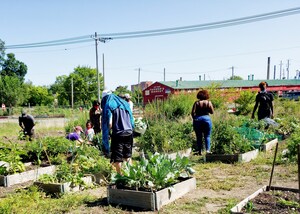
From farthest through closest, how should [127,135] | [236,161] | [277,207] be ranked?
[236,161] → [127,135] → [277,207]

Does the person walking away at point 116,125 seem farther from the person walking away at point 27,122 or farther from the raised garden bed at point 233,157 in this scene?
the person walking away at point 27,122

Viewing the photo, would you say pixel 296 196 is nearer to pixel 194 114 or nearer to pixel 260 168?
pixel 260 168

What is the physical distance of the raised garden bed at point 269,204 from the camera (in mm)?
3508

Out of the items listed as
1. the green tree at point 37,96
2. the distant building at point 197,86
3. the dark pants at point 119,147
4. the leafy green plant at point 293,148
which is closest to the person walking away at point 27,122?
the dark pants at point 119,147

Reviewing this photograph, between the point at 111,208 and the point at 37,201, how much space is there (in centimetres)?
116

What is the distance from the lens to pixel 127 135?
17.5 feet

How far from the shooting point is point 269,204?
3.73 m

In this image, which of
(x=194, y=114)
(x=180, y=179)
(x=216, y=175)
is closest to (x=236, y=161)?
(x=216, y=175)

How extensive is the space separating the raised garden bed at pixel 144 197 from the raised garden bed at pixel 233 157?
8.80 ft

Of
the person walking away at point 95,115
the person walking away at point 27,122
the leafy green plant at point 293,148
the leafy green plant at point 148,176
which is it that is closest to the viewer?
the leafy green plant at point 148,176

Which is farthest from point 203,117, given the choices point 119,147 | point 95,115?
point 95,115

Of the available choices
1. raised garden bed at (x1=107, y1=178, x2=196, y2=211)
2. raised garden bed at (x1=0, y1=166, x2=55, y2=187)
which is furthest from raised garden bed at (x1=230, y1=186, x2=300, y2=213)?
raised garden bed at (x1=0, y1=166, x2=55, y2=187)

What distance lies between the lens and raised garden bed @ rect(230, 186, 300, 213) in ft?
11.5

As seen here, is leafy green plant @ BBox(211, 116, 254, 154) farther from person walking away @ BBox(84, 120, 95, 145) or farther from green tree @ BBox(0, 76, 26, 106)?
green tree @ BBox(0, 76, 26, 106)
